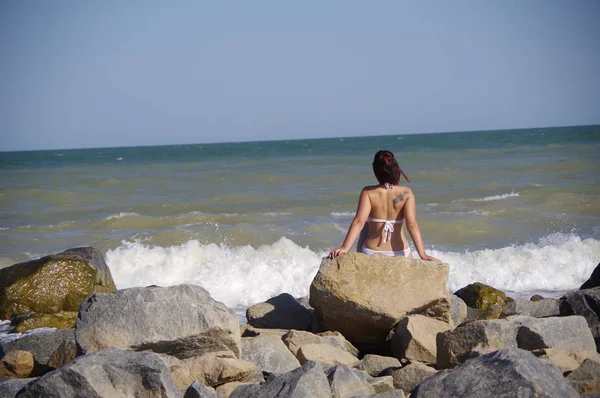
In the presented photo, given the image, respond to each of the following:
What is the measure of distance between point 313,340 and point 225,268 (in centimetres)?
606

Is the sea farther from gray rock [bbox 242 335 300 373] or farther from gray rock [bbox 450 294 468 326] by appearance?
gray rock [bbox 242 335 300 373]

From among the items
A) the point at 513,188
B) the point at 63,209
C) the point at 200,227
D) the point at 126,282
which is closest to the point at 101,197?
the point at 63,209

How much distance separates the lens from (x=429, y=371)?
4.81 metres

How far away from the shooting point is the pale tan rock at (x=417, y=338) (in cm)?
534

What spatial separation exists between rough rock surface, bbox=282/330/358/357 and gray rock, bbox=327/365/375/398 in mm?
1060

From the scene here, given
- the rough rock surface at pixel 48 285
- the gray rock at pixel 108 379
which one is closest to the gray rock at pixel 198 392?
the gray rock at pixel 108 379

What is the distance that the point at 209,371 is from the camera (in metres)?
4.71

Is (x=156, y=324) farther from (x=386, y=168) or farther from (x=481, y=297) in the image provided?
(x=481, y=297)

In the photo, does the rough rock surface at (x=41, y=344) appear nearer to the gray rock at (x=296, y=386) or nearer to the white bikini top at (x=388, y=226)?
the gray rock at (x=296, y=386)

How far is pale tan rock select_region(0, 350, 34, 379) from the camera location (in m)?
5.73

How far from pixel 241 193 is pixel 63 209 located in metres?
5.02

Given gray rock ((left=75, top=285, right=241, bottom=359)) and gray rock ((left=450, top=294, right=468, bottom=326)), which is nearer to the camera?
gray rock ((left=75, top=285, right=241, bottom=359))

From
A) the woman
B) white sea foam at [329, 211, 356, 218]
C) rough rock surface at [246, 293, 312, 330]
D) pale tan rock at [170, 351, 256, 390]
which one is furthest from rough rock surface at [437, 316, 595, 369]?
white sea foam at [329, 211, 356, 218]

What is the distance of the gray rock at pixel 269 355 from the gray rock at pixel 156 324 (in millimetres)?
292
